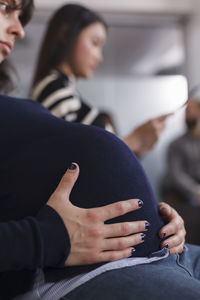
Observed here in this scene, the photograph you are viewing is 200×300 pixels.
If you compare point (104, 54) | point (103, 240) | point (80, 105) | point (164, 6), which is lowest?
point (104, 54)

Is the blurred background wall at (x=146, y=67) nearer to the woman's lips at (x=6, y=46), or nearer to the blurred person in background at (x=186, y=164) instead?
the blurred person in background at (x=186, y=164)

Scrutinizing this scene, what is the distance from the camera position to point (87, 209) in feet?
1.96

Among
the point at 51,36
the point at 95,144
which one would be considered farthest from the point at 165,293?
the point at 51,36

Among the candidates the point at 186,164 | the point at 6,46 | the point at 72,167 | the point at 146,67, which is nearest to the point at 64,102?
Result: the point at 6,46

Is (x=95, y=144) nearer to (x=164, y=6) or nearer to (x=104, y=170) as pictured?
(x=104, y=170)

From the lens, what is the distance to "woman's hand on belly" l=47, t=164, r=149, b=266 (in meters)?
0.58

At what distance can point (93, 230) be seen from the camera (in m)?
0.58

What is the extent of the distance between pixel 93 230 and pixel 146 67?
3.27 meters

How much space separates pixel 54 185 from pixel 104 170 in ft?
0.27

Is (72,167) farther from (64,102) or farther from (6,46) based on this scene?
(64,102)

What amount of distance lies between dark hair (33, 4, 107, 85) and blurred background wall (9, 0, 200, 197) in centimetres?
208

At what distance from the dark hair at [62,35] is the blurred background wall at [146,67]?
2.08 m

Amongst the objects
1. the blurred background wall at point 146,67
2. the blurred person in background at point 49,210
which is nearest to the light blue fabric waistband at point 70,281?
the blurred person in background at point 49,210

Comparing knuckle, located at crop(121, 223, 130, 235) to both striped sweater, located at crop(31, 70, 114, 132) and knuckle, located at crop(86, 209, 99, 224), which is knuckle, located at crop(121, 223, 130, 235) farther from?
striped sweater, located at crop(31, 70, 114, 132)
